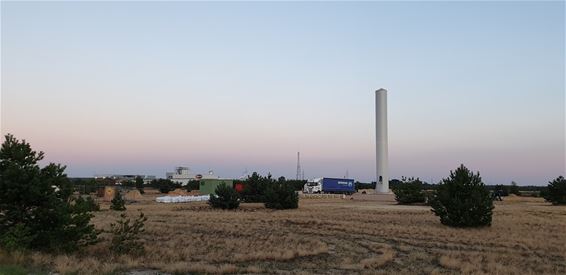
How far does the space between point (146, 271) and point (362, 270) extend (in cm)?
581

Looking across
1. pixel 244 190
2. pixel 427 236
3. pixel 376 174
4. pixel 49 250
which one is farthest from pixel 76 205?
pixel 376 174

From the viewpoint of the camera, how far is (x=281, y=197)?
44.5 m

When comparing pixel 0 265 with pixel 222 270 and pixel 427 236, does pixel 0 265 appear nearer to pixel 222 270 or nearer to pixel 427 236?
pixel 222 270

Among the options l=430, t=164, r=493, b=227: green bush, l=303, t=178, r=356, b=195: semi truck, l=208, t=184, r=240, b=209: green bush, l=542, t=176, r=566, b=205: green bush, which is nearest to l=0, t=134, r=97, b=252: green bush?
l=430, t=164, r=493, b=227: green bush

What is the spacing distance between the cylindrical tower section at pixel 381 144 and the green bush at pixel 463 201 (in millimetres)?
45652

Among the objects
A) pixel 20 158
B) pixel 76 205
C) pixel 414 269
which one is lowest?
pixel 414 269

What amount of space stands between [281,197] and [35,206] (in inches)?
1165

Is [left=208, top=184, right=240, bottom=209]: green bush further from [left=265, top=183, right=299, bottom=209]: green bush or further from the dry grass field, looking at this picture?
the dry grass field

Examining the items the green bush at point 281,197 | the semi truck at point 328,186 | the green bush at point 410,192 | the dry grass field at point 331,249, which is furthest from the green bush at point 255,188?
the semi truck at point 328,186

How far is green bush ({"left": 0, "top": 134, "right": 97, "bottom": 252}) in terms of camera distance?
611 inches

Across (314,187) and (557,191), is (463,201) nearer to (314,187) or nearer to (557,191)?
(557,191)

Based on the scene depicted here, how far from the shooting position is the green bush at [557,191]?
167ft

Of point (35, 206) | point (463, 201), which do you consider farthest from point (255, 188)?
point (35, 206)

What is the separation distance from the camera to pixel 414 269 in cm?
1523
